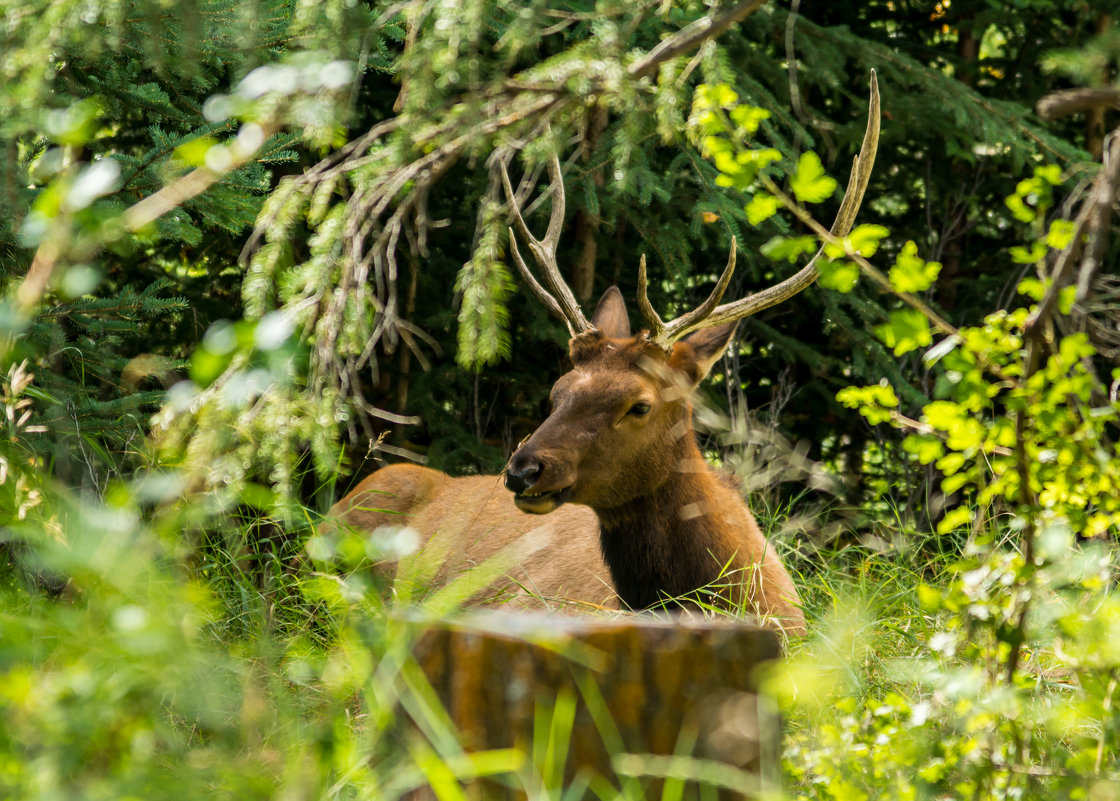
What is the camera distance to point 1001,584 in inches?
88.3

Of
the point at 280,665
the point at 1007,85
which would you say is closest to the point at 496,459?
the point at 280,665

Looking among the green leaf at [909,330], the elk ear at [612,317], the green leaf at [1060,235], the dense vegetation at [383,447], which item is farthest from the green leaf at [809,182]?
the elk ear at [612,317]

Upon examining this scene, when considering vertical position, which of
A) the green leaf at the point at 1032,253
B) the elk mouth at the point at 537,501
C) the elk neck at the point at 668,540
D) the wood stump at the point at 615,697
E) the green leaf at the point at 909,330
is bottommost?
the elk neck at the point at 668,540

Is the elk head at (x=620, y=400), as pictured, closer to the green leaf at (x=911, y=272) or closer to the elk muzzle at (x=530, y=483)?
the elk muzzle at (x=530, y=483)

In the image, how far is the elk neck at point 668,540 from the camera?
4.11 m

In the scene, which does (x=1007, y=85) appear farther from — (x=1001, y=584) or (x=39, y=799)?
(x=39, y=799)

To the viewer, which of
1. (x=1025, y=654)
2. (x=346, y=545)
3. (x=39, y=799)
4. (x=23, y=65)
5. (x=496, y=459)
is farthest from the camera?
(x=496, y=459)

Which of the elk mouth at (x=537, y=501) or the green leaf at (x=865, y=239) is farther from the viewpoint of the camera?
the elk mouth at (x=537, y=501)

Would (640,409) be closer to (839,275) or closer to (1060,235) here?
(839,275)

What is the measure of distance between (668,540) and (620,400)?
59cm

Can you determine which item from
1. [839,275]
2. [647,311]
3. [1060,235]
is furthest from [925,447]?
[647,311]

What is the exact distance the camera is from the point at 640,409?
4.19 m

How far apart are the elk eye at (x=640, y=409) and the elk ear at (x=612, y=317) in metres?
0.94

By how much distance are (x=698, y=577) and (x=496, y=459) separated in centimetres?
288
